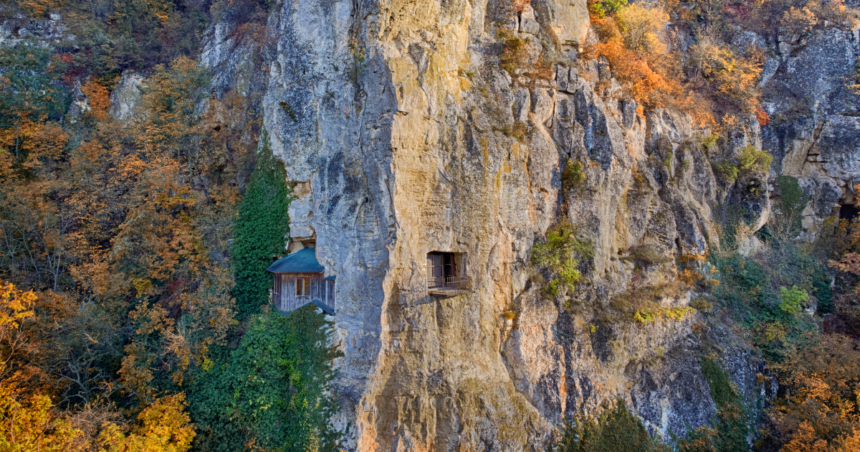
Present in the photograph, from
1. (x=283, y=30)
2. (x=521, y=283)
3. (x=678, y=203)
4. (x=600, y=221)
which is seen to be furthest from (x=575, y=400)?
(x=283, y=30)

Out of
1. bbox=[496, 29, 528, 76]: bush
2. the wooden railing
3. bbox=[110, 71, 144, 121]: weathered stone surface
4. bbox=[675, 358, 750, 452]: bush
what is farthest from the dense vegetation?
bbox=[675, 358, 750, 452]: bush

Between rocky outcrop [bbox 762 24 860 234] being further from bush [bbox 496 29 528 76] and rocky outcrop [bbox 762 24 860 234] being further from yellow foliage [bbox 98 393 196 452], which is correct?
yellow foliage [bbox 98 393 196 452]

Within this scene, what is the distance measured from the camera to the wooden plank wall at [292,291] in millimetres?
13312

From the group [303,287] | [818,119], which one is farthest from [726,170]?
[303,287]

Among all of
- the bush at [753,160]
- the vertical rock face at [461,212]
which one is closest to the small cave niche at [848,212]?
the bush at [753,160]

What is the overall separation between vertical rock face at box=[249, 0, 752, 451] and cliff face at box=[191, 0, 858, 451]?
0.05m

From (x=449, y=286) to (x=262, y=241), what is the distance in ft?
21.2

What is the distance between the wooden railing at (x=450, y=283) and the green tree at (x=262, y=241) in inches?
200

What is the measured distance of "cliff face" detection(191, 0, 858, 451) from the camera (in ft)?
37.1

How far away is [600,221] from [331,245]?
8.66 meters

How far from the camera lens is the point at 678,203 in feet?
50.8

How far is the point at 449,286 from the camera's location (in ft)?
40.1

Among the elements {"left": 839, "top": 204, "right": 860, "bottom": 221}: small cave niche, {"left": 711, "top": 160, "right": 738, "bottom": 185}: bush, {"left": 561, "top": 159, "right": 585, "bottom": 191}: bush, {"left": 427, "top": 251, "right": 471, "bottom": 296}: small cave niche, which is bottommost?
{"left": 427, "top": 251, "right": 471, "bottom": 296}: small cave niche

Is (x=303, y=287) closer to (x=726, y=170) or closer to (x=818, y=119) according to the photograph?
(x=726, y=170)
